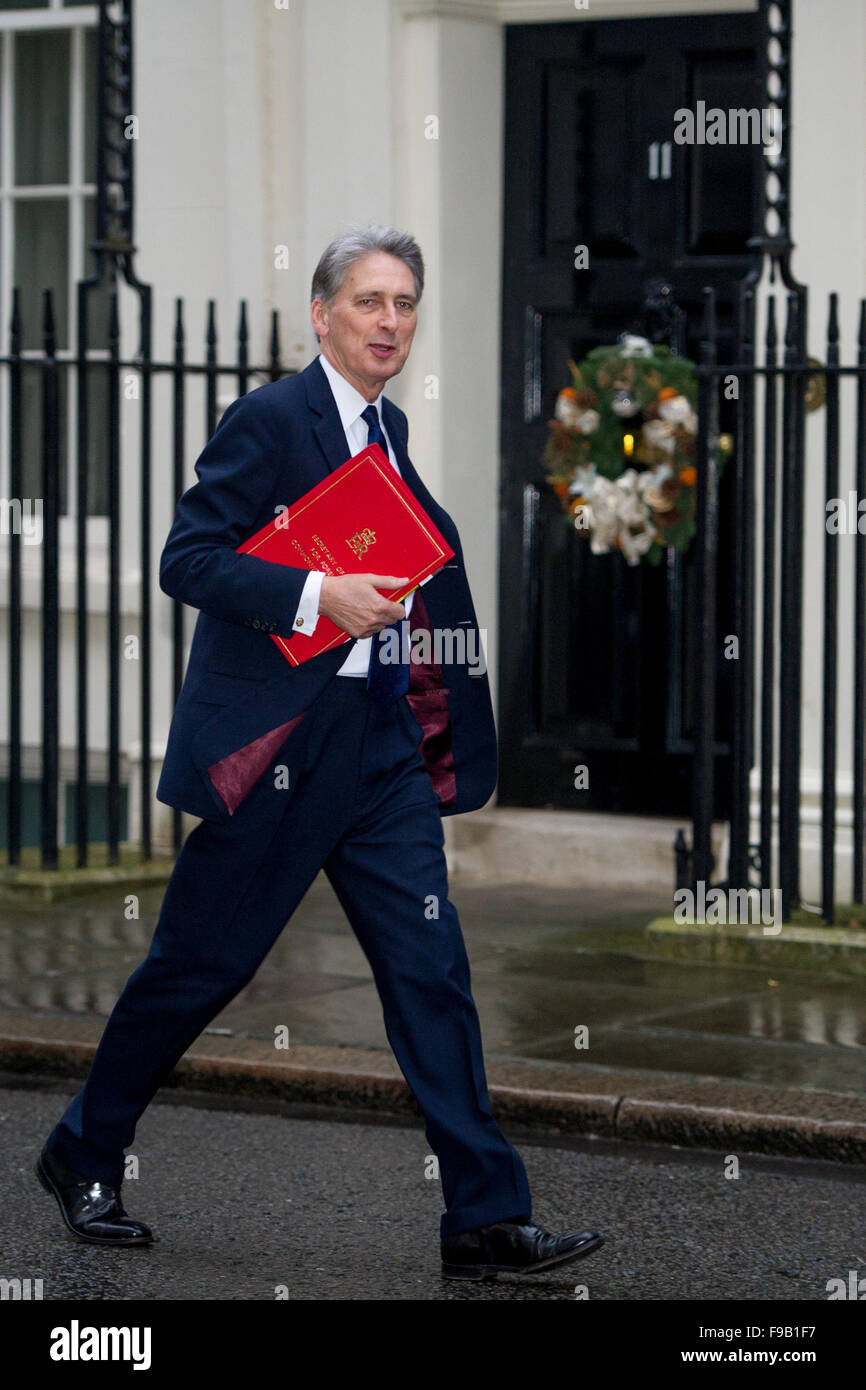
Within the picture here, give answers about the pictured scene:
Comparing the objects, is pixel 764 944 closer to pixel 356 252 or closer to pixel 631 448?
pixel 631 448

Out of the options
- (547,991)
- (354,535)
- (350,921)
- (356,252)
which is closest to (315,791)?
(350,921)

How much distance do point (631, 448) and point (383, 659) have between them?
385cm

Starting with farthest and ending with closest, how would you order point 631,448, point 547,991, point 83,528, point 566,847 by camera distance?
point 566,847, point 83,528, point 631,448, point 547,991

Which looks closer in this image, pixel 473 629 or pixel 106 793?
pixel 473 629

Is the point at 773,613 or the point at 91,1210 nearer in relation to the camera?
the point at 91,1210

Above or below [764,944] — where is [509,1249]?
below

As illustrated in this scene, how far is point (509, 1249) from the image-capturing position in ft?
14.2

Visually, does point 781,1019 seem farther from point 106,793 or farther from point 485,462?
point 106,793

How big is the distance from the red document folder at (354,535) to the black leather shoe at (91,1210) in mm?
1129

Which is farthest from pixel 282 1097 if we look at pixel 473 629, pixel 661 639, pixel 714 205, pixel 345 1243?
pixel 714 205

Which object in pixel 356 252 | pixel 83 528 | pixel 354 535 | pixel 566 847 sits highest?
pixel 356 252

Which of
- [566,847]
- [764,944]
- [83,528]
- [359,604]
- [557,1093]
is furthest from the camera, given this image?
[566,847]
